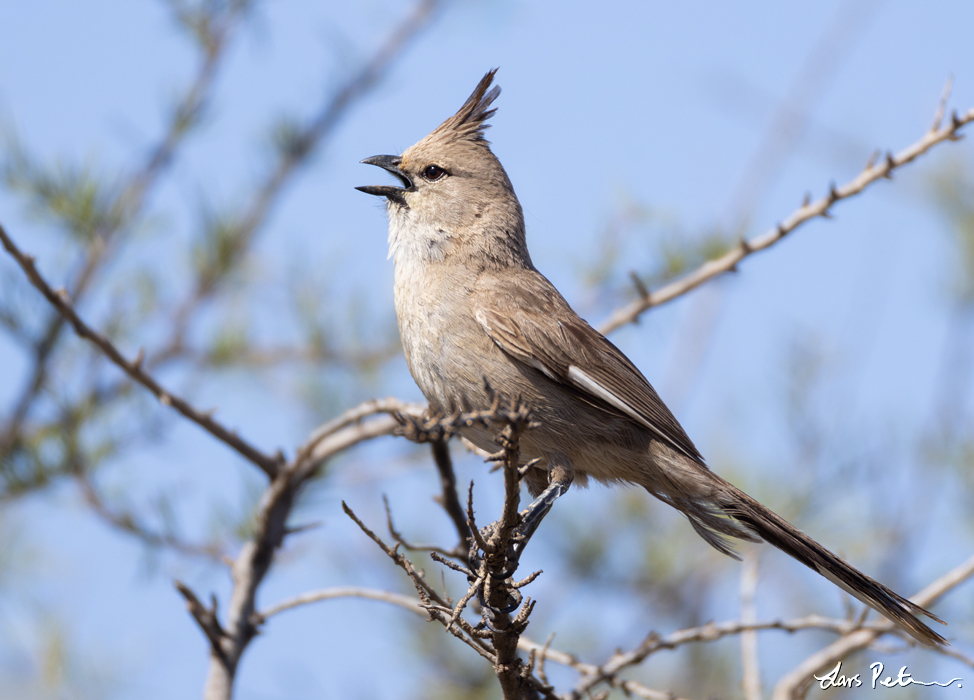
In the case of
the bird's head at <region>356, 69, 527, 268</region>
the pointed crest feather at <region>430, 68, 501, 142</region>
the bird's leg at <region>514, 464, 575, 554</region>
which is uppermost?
the pointed crest feather at <region>430, 68, 501, 142</region>

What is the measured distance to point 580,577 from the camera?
508 centimetres

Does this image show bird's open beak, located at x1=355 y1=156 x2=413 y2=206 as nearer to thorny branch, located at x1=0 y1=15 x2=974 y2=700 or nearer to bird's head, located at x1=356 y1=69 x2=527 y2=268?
bird's head, located at x1=356 y1=69 x2=527 y2=268

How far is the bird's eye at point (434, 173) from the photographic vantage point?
4227 mm

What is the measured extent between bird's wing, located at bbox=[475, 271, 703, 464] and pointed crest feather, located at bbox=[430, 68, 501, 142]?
849 mm

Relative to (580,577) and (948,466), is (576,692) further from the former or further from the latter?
(948,466)

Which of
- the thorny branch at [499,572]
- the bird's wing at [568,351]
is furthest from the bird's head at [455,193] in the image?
the thorny branch at [499,572]

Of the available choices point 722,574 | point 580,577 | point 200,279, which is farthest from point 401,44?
point 722,574

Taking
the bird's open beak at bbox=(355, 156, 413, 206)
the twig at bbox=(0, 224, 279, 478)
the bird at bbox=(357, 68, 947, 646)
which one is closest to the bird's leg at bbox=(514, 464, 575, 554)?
the bird at bbox=(357, 68, 947, 646)

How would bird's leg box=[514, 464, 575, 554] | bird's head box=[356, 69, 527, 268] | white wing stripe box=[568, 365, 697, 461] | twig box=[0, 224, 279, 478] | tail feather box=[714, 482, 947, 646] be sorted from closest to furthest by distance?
bird's leg box=[514, 464, 575, 554] < twig box=[0, 224, 279, 478] < tail feather box=[714, 482, 947, 646] < white wing stripe box=[568, 365, 697, 461] < bird's head box=[356, 69, 527, 268]

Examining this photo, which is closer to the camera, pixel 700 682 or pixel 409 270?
pixel 409 270

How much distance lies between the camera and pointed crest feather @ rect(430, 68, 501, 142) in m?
4.19

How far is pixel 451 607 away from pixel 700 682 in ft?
10.2

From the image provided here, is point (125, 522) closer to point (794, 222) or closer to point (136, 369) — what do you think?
point (136, 369)

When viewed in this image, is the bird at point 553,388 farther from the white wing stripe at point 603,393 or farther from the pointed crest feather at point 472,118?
the pointed crest feather at point 472,118
